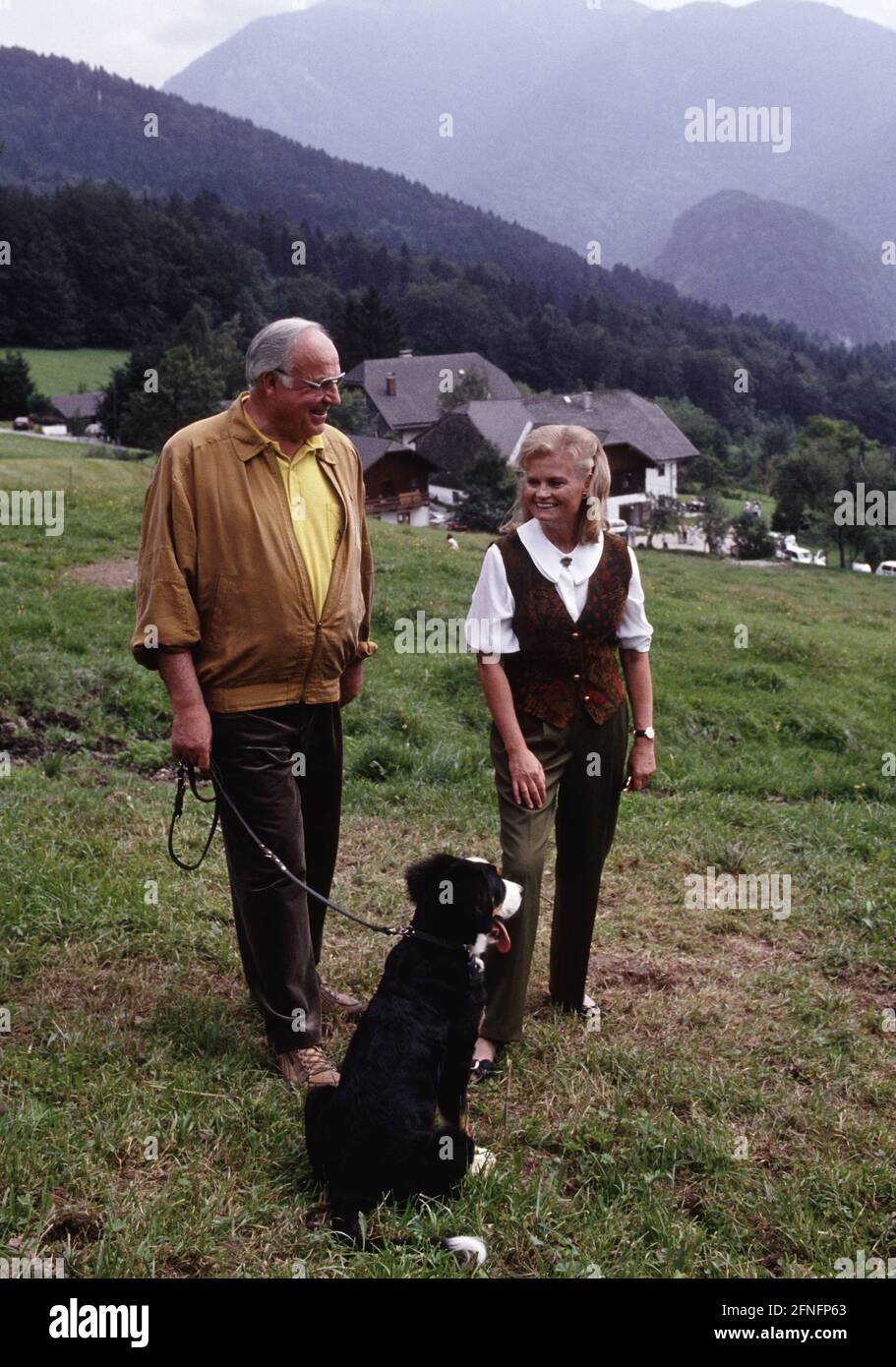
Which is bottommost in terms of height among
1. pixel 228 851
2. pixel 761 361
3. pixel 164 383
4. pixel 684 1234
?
pixel 684 1234

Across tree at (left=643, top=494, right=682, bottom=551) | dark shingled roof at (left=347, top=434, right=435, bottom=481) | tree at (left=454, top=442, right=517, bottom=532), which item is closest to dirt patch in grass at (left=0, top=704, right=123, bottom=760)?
tree at (left=454, top=442, right=517, bottom=532)

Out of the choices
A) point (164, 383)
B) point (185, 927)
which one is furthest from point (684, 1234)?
point (164, 383)

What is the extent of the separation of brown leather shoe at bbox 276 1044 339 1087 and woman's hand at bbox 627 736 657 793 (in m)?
1.60

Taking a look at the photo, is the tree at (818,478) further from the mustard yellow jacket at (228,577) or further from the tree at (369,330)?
the mustard yellow jacket at (228,577)

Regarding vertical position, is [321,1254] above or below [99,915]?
below

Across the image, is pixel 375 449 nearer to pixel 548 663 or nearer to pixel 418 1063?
pixel 548 663

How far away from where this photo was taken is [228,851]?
427 cm

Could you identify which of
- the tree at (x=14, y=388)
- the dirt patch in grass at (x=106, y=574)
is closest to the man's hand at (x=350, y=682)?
the dirt patch in grass at (x=106, y=574)

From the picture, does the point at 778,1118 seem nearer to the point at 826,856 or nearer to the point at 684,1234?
the point at 684,1234

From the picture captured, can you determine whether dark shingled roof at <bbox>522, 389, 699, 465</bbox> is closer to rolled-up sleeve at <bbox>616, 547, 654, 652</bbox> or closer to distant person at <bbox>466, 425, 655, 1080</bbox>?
rolled-up sleeve at <bbox>616, 547, 654, 652</bbox>

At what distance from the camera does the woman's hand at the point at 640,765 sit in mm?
4723

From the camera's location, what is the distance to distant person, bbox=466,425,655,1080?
14.1ft

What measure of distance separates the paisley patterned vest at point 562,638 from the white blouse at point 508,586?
2 cm

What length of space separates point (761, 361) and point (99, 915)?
133460mm
